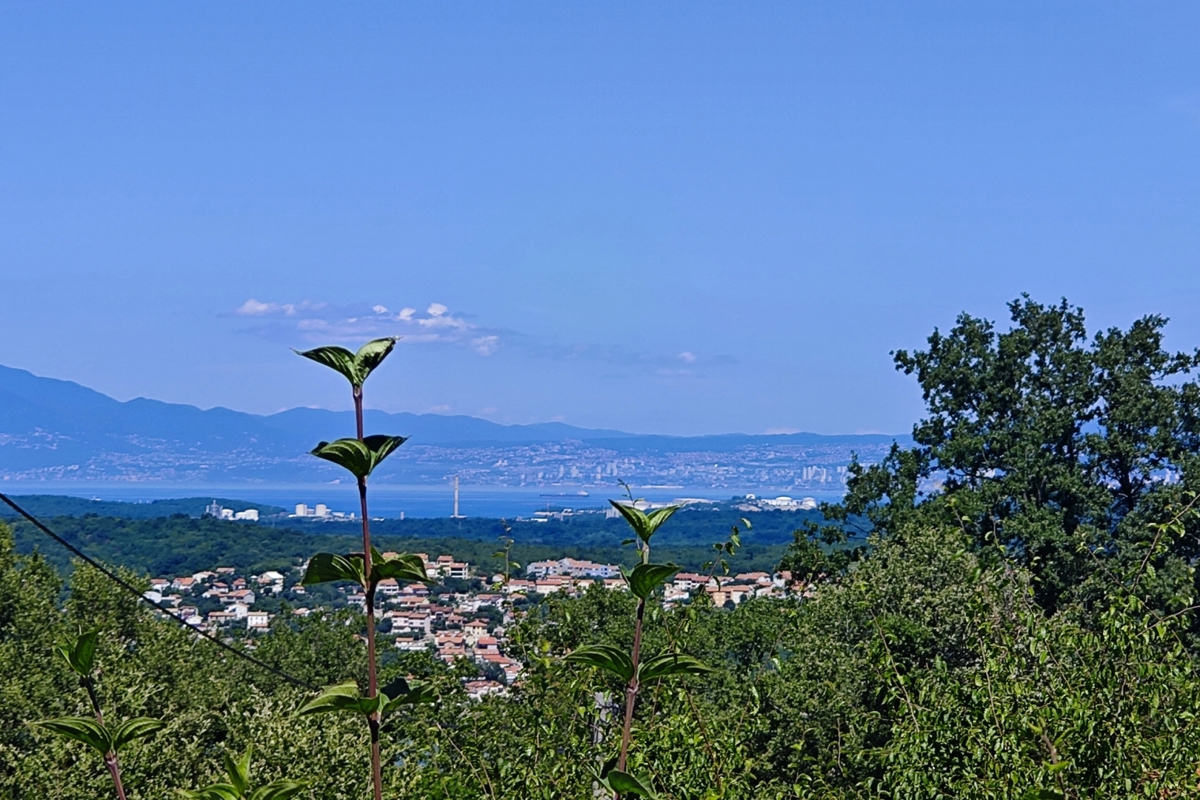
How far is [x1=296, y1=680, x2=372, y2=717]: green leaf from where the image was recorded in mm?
2160

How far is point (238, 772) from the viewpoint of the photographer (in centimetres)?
254

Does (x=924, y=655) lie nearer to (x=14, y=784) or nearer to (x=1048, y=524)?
(x=1048, y=524)

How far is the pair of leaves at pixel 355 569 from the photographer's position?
7.27 ft

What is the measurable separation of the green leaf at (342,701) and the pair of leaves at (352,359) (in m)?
0.55

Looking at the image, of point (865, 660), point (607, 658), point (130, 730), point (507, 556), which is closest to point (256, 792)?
point (130, 730)

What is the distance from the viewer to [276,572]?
5444 centimetres

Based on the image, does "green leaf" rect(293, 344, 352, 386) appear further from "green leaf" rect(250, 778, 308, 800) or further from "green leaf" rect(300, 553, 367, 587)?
"green leaf" rect(250, 778, 308, 800)

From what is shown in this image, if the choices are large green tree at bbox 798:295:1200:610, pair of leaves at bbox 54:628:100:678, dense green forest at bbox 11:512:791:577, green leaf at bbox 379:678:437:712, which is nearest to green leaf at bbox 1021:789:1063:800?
green leaf at bbox 379:678:437:712

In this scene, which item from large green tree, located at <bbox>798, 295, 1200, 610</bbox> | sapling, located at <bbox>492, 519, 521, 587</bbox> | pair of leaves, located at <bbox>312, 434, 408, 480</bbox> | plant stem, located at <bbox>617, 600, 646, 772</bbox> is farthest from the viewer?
large green tree, located at <bbox>798, 295, 1200, 610</bbox>

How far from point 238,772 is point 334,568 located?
61 centimetres

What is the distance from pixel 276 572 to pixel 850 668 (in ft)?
136

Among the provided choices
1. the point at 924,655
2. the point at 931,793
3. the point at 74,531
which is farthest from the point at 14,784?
the point at 74,531

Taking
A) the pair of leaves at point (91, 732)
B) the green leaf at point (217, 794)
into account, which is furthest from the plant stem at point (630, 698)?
the pair of leaves at point (91, 732)

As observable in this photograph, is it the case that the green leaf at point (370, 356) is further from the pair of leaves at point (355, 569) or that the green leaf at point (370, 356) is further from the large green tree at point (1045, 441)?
the large green tree at point (1045, 441)
